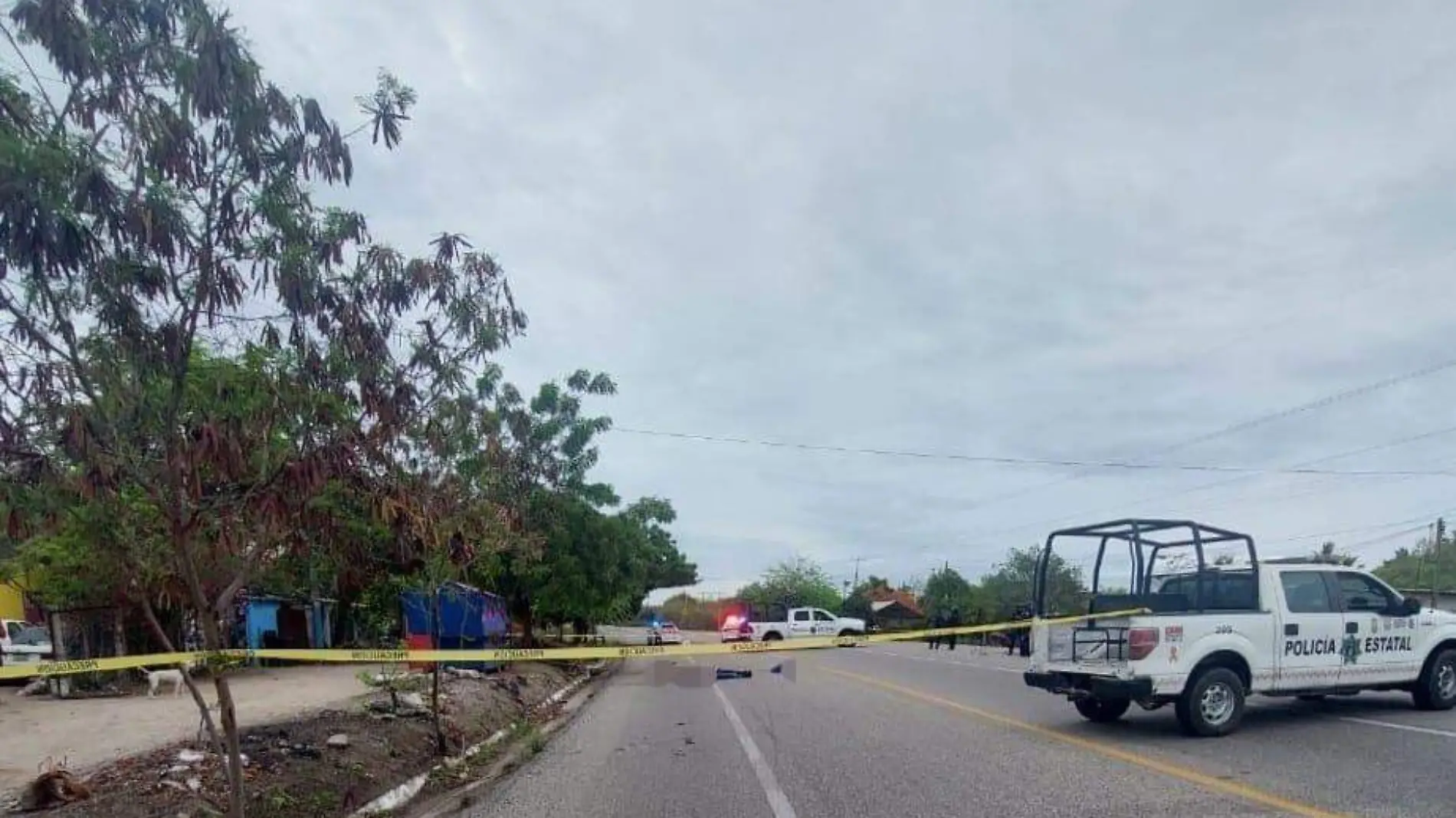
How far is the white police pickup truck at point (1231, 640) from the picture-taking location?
11.2 metres

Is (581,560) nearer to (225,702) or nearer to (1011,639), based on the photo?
(1011,639)

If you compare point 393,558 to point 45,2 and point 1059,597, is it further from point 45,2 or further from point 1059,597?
point 1059,597

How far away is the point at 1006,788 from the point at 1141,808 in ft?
4.16

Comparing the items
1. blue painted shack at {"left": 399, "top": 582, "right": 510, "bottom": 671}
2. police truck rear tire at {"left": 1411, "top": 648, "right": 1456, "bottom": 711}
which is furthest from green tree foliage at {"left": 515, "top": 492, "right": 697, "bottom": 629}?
police truck rear tire at {"left": 1411, "top": 648, "right": 1456, "bottom": 711}

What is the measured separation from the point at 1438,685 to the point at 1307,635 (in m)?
2.19

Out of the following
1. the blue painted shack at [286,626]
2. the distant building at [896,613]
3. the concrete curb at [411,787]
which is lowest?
the distant building at [896,613]

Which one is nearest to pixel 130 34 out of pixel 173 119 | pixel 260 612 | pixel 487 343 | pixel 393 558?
pixel 173 119

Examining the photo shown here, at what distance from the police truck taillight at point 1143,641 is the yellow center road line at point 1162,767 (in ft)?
3.27

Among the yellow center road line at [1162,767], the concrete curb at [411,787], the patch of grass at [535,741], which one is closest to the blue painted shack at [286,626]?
the patch of grass at [535,741]

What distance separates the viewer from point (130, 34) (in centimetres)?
540

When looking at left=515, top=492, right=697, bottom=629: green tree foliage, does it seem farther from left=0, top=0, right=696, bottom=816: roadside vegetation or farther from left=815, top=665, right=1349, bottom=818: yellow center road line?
left=0, top=0, right=696, bottom=816: roadside vegetation

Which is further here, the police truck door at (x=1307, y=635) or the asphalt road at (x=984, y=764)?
the police truck door at (x=1307, y=635)

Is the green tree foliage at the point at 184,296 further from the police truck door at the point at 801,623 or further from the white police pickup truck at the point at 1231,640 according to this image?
the police truck door at the point at 801,623

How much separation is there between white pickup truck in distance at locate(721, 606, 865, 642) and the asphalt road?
26.8 m
